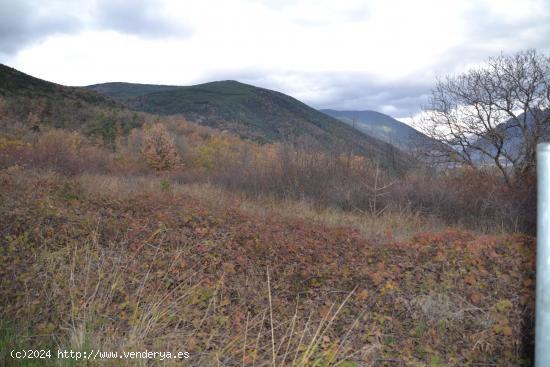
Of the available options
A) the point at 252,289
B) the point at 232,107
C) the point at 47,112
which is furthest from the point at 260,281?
the point at 232,107

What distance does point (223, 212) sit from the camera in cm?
852

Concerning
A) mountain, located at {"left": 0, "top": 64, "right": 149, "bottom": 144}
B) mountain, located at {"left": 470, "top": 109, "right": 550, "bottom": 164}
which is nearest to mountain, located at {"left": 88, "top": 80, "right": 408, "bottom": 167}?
mountain, located at {"left": 0, "top": 64, "right": 149, "bottom": 144}

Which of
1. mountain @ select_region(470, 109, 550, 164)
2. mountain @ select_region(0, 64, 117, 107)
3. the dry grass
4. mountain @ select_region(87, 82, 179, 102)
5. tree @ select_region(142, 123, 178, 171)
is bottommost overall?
the dry grass

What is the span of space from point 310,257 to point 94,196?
569cm

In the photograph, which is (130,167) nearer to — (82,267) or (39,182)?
(39,182)

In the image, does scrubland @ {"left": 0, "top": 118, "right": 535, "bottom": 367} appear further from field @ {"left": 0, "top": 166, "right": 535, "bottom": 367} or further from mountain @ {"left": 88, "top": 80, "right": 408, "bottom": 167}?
mountain @ {"left": 88, "top": 80, "right": 408, "bottom": 167}

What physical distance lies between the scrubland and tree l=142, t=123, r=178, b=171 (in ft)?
42.8

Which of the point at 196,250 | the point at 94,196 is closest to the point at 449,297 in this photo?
the point at 196,250

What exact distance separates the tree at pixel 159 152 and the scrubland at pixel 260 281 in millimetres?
13045

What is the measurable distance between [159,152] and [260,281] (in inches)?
764

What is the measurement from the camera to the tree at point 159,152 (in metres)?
23.2

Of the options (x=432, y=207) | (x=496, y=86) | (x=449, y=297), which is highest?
(x=496, y=86)

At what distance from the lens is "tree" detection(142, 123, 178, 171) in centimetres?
2322

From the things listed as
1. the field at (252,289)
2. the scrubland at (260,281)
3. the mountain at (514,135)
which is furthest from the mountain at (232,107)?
the field at (252,289)
